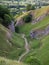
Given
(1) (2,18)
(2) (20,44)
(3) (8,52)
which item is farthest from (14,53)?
(1) (2,18)

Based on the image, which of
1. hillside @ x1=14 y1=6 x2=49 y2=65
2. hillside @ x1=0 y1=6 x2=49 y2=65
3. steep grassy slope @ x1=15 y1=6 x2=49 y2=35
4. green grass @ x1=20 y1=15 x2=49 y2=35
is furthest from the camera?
green grass @ x1=20 y1=15 x2=49 y2=35

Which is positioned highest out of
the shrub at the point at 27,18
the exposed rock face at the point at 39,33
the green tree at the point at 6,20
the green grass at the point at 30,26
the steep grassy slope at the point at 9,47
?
the shrub at the point at 27,18

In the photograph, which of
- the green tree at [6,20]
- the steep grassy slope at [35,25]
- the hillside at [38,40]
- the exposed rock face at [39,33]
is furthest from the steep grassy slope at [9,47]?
the steep grassy slope at [35,25]

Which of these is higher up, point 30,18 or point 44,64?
point 30,18

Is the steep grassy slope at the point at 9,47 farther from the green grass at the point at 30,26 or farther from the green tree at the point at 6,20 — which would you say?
the green grass at the point at 30,26

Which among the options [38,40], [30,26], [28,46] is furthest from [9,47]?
[30,26]

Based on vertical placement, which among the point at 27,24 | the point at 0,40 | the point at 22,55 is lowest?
the point at 22,55

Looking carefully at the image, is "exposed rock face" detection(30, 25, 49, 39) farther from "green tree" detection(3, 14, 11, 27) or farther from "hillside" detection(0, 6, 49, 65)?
"green tree" detection(3, 14, 11, 27)

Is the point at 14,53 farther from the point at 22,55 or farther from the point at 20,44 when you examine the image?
the point at 20,44

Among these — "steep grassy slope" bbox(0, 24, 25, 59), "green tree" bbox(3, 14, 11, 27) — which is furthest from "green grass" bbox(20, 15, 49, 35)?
"steep grassy slope" bbox(0, 24, 25, 59)

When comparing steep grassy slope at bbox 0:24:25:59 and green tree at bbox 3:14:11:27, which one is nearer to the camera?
steep grassy slope at bbox 0:24:25:59

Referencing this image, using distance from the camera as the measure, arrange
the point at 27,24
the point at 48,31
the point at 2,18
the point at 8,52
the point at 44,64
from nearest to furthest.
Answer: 1. the point at 44,64
2. the point at 8,52
3. the point at 48,31
4. the point at 2,18
5. the point at 27,24
